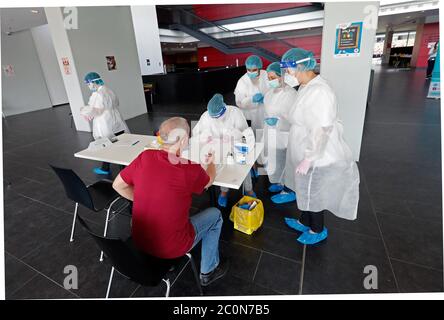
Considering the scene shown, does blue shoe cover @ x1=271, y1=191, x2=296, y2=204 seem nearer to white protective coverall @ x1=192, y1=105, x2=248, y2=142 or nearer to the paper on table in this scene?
white protective coverall @ x1=192, y1=105, x2=248, y2=142

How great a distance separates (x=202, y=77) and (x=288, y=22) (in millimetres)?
5796

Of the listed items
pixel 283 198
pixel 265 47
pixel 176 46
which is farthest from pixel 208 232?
pixel 176 46

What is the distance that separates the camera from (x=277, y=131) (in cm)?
231

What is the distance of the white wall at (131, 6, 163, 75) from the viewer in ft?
28.1

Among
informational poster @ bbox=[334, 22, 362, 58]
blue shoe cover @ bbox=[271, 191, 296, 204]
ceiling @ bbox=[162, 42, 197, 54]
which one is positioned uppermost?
ceiling @ bbox=[162, 42, 197, 54]

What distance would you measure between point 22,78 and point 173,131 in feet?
30.6

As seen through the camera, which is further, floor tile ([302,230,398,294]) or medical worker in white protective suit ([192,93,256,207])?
medical worker in white protective suit ([192,93,256,207])

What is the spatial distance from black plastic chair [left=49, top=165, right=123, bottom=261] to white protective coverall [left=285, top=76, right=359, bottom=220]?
1.54 meters

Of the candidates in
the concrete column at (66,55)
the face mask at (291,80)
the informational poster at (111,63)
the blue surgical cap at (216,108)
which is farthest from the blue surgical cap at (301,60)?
the informational poster at (111,63)

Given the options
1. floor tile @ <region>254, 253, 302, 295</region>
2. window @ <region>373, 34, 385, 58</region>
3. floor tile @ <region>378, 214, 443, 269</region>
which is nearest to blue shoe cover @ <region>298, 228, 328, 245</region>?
floor tile @ <region>254, 253, 302, 295</region>

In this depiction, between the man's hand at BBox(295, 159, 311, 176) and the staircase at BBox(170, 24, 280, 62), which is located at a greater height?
the staircase at BBox(170, 24, 280, 62)

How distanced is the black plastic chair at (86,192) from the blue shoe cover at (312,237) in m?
1.55
